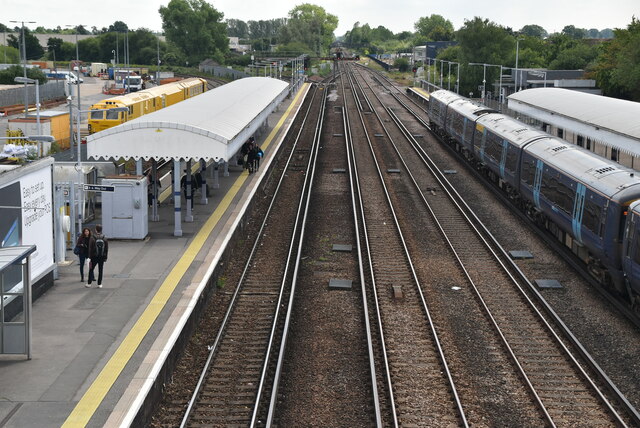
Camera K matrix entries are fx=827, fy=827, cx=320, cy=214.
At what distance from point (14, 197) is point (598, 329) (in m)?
12.2

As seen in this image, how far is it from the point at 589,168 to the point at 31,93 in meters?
64.0

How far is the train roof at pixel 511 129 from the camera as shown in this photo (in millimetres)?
29203

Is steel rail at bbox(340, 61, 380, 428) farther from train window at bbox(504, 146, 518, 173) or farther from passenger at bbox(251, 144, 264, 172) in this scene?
train window at bbox(504, 146, 518, 173)

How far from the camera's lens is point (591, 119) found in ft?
110

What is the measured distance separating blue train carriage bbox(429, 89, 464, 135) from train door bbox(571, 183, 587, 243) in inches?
1053

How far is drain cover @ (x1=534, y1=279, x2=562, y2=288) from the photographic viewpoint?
66.2 feet

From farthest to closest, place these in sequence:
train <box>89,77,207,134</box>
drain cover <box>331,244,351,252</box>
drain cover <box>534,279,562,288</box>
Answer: train <box>89,77,207,134</box>, drain cover <box>331,244,351,252</box>, drain cover <box>534,279,562,288</box>

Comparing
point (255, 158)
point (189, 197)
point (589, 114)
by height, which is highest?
point (589, 114)

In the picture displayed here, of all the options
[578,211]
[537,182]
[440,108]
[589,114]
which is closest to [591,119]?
[589,114]

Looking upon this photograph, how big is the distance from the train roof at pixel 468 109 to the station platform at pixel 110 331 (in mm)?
18647

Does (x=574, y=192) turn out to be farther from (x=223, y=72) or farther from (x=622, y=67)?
(x=223, y=72)

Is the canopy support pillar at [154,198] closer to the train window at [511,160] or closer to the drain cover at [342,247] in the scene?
the drain cover at [342,247]

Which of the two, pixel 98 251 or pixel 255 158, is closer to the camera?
pixel 98 251

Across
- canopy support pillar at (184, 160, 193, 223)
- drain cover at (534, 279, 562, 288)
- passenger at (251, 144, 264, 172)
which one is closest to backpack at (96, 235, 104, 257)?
canopy support pillar at (184, 160, 193, 223)
